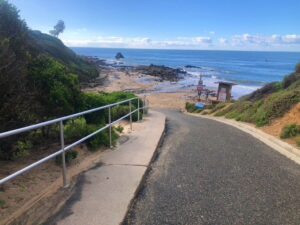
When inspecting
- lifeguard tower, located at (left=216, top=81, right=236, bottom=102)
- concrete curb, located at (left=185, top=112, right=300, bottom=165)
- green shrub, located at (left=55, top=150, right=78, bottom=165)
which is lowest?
lifeguard tower, located at (left=216, top=81, right=236, bottom=102)

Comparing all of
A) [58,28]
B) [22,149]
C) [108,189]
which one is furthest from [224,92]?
[58,28]

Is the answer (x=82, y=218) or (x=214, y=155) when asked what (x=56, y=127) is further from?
→ (x=82, y=218)

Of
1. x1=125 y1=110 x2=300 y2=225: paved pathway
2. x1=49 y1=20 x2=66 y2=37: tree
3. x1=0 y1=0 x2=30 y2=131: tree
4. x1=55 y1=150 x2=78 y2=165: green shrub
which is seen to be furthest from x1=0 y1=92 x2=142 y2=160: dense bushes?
x1=49 y1=20 x2=66 y2=37: tree

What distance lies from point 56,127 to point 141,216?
405 cm

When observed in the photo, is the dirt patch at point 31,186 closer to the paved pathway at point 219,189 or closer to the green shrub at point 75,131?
the green shrub at point 75,131

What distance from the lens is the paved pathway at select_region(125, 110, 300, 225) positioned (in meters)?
4.73

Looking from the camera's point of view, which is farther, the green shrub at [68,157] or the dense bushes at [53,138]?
the green shrub at [68,157]

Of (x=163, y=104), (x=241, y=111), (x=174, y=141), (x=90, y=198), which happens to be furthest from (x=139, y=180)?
(x=163, y=104)

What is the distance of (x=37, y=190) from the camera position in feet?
17.8

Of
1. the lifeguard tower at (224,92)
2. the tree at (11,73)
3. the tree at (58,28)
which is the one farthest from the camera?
the tree at (58,28)

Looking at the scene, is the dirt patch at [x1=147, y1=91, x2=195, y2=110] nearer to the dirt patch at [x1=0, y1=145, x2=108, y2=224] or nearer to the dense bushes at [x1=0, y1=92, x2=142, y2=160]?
the dense bushes at [x1=0, y1=92, x2=142, y2=160]

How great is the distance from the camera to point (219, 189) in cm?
580

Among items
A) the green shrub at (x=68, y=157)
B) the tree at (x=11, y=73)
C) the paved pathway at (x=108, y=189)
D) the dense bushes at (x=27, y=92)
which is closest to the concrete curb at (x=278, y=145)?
the paved pathway at (x=108, y=189)

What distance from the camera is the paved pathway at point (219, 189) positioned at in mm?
4734
